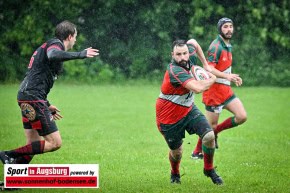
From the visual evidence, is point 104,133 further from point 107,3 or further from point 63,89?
point 107,3

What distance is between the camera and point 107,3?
25219 millimetres

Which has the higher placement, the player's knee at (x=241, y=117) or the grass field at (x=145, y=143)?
the player's knee at (x=241, y=117)

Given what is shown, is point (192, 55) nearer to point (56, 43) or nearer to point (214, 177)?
point (214, 177)

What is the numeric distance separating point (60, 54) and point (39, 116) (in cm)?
78

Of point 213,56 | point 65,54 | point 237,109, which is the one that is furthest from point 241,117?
point 65,54

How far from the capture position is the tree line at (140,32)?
23969mm

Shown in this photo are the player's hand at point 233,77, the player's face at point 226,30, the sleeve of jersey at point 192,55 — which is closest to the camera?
the player's hand at point 233,77

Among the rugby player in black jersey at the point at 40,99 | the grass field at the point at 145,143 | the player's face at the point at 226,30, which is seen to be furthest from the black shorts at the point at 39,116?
the player's face at the point at 226,30

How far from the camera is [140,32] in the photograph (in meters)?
25.2

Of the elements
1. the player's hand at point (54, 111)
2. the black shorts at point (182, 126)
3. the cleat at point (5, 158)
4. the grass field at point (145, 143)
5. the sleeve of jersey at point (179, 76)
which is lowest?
the grass field at point (145, 143)

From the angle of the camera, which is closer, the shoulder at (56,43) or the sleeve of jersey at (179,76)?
the shoulder at (56,43)

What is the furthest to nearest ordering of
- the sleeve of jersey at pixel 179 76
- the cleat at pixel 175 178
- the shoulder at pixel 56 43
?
the cleat at pixel 175 178, the sleeve of jersey at pixel 179 76, the shoulder at pixel 56 43

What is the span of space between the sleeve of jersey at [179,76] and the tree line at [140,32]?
15342 millimetres

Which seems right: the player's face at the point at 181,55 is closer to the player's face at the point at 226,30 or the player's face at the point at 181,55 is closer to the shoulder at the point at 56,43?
the shoulder at the point at 56,43
